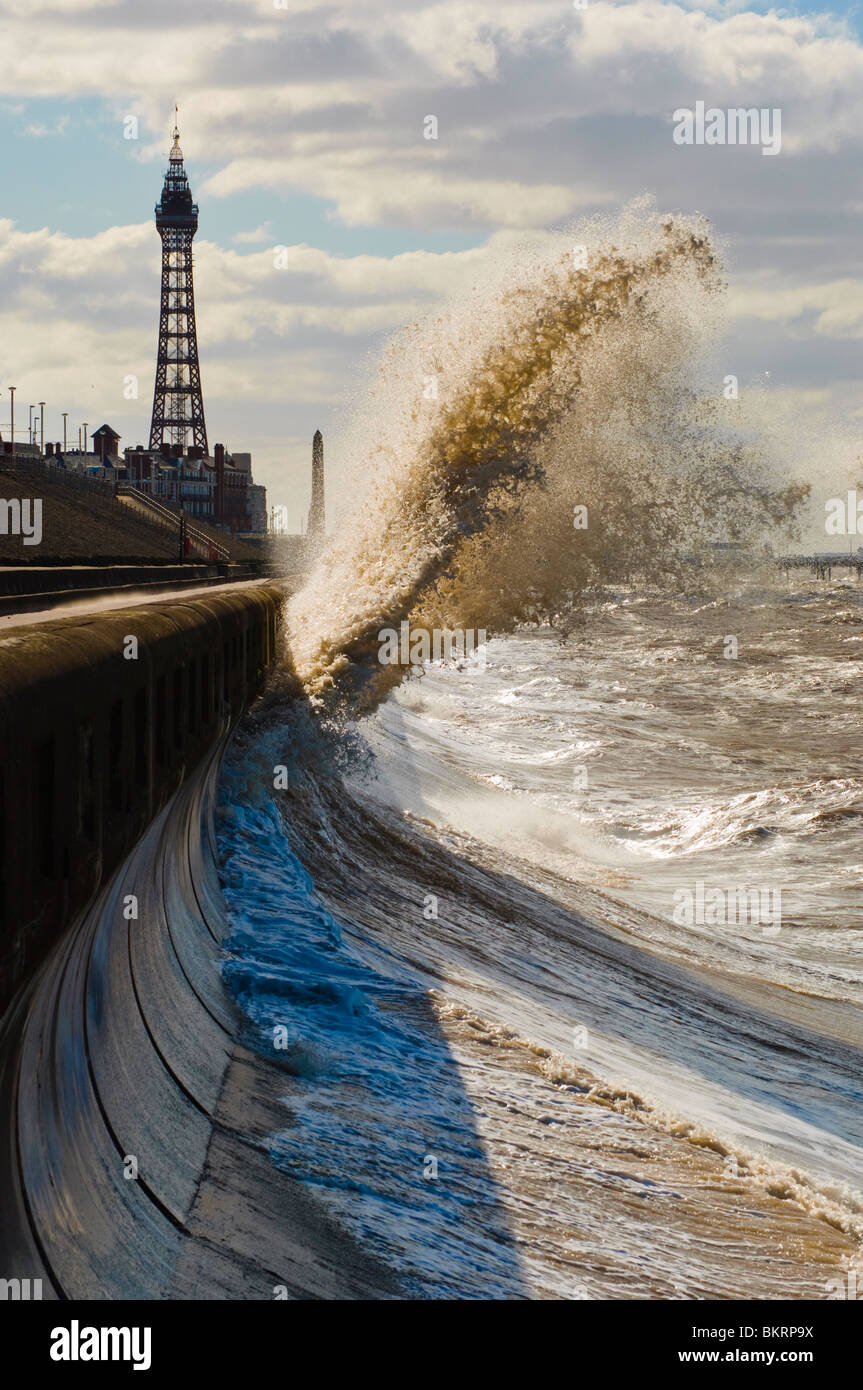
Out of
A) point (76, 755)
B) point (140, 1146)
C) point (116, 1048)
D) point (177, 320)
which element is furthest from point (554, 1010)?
point (177, 320)

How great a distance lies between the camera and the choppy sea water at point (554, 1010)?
25.0ft

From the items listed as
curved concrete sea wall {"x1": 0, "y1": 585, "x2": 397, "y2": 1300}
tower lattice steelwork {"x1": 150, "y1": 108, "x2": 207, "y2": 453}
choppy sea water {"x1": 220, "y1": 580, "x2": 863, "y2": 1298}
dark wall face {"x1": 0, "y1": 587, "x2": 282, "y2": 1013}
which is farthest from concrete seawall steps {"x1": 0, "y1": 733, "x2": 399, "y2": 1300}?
tower lattice steelwork {"x1": 150, "y1": 108, "x2": 207, "y2": 453}

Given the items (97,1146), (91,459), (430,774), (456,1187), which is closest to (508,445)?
(430,774)

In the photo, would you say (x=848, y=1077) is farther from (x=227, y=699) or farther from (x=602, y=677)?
(x=602, y=677)

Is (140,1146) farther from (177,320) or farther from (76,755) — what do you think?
(177,320)

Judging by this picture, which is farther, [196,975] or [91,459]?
[91,459]

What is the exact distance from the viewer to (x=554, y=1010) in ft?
40.1

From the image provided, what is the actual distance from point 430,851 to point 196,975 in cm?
894

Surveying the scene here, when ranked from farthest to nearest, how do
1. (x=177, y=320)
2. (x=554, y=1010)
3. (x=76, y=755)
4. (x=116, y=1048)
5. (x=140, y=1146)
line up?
(x=177, y=320) → (x=554, y=1010) → (x=116, y=1048) → (x=140, y=1146) → (x=76, y=755)

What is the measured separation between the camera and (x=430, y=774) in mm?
26328

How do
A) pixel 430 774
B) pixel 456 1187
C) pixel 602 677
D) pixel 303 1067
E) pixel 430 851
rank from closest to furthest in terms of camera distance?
pixel 456 1187, pixel 303 1067, pixel 430 851, pixel 430 774, pixel 602 677

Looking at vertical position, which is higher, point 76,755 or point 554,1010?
point 76,755

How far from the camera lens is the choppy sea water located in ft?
25.0

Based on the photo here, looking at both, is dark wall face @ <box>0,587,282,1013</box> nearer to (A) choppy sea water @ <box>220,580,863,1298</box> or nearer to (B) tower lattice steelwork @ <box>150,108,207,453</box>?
(A) choppy sea water @ <box>220,580,863,1298</box>
